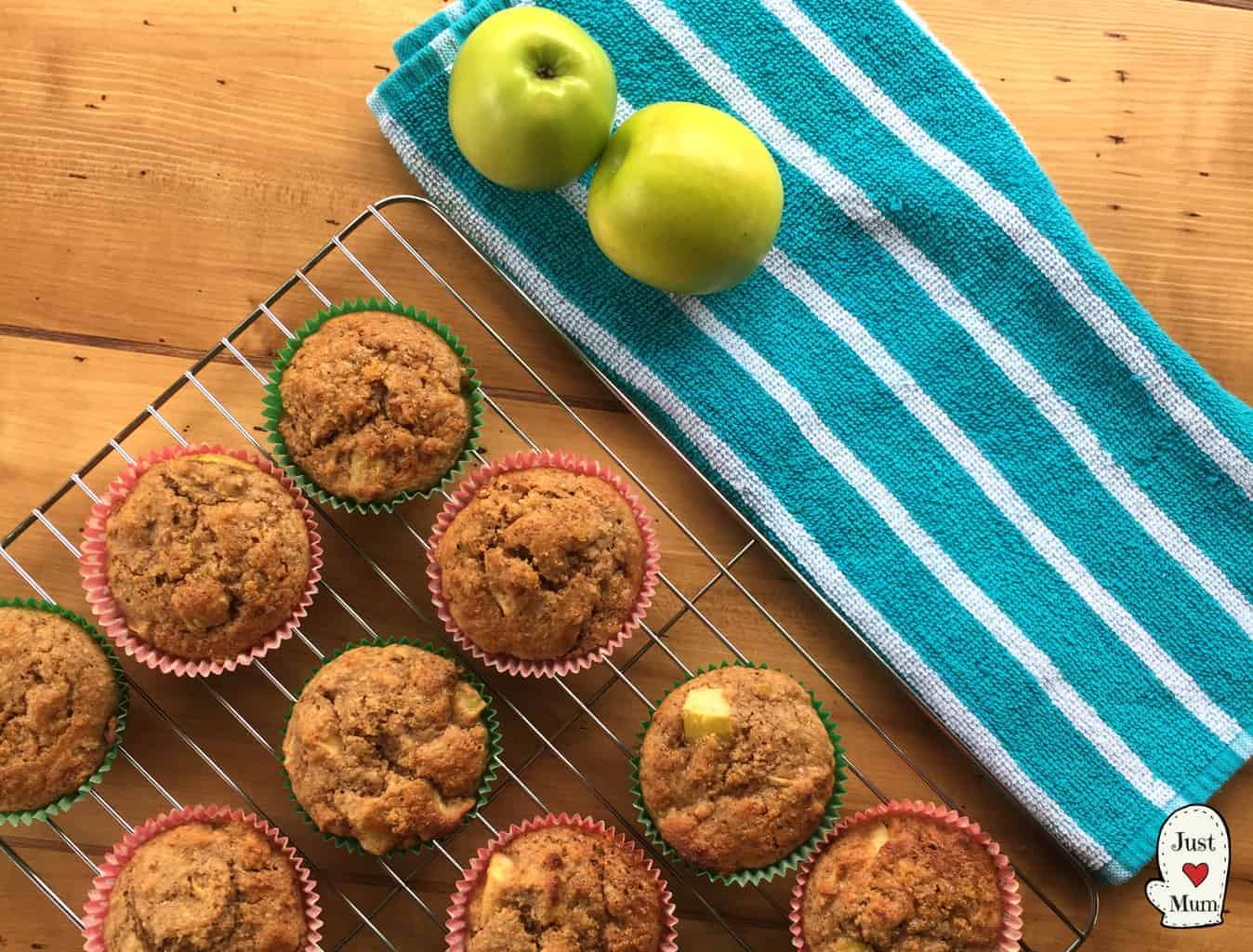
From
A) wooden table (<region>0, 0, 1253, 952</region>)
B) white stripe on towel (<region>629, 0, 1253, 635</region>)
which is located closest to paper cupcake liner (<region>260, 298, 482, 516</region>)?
wooden table (<region>0, 0, 1253, 952</region>)

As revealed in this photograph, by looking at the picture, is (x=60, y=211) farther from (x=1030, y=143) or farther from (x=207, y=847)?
(x=1030, y=143)

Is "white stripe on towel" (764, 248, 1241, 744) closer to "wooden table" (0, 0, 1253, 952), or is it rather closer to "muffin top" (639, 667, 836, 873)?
"wooden table" (0, 0, 1253, 952)

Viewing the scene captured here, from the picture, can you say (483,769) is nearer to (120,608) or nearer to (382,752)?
(382,752)

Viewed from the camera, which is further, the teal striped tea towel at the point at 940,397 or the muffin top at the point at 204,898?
the teal striped tea towel at the point at 940,397

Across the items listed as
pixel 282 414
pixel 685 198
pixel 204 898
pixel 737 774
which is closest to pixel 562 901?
pixel 737 774

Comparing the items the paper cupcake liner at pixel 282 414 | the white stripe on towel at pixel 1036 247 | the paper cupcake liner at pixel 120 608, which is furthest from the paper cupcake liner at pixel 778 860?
the white stripe on towel at pixel 1036 247

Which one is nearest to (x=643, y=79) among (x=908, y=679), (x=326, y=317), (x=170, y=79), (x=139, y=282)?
(x=326, y=317)

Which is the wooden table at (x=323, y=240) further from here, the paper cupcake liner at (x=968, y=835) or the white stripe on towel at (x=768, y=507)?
the paper cupcake liner at (x=968, y=835)
